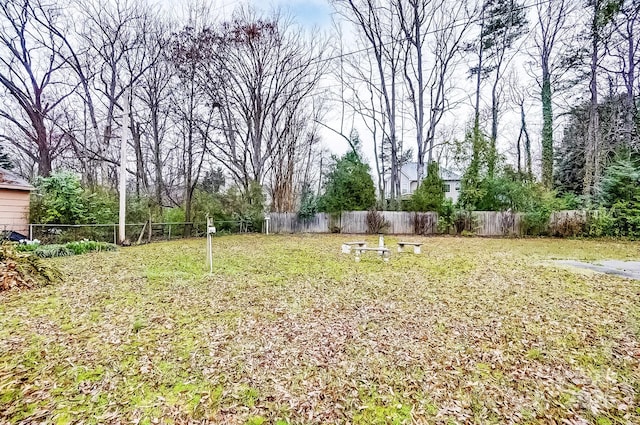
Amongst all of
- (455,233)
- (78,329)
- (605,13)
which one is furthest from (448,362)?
(605,13)

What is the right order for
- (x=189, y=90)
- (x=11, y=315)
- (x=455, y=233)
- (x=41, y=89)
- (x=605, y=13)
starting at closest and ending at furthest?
(x=11, y=315)
(x=41, y=89)
(x=605, y=13)
(x=189, y=90)
(x=455, y=233)

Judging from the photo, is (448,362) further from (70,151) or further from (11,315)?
(70,151)

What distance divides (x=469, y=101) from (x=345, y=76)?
287 inches

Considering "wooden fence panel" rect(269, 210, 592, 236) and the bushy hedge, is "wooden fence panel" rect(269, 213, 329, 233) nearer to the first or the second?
"wooden fence panel" rect(269, 210, 592, 236)

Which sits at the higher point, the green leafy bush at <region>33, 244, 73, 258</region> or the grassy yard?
the green leafy bush at <region>33, 244, 73, 258</region>

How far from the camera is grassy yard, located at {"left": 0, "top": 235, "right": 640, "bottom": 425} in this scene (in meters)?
2.08

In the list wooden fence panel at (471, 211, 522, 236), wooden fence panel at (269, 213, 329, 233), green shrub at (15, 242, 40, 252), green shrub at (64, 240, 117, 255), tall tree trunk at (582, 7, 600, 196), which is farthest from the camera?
wooden fence panel at (269, 213, 329, 233)

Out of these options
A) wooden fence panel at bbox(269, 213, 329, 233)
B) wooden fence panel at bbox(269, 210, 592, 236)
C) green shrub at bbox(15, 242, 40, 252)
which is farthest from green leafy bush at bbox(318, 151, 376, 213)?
green shrub at bbox(15, 242, 40, 252)

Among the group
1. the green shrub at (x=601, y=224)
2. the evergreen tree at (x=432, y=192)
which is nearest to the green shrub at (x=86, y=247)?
the evergreen tree at (x=432, y=192)

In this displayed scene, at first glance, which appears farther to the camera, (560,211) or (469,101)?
(469,101)

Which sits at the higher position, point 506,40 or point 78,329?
point 506,40

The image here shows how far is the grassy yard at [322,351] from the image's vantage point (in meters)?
2.08

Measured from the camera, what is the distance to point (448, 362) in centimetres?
267

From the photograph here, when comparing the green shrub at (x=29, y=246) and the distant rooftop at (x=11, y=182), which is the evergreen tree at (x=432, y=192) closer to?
the green shrub at (x=29, y=246)
